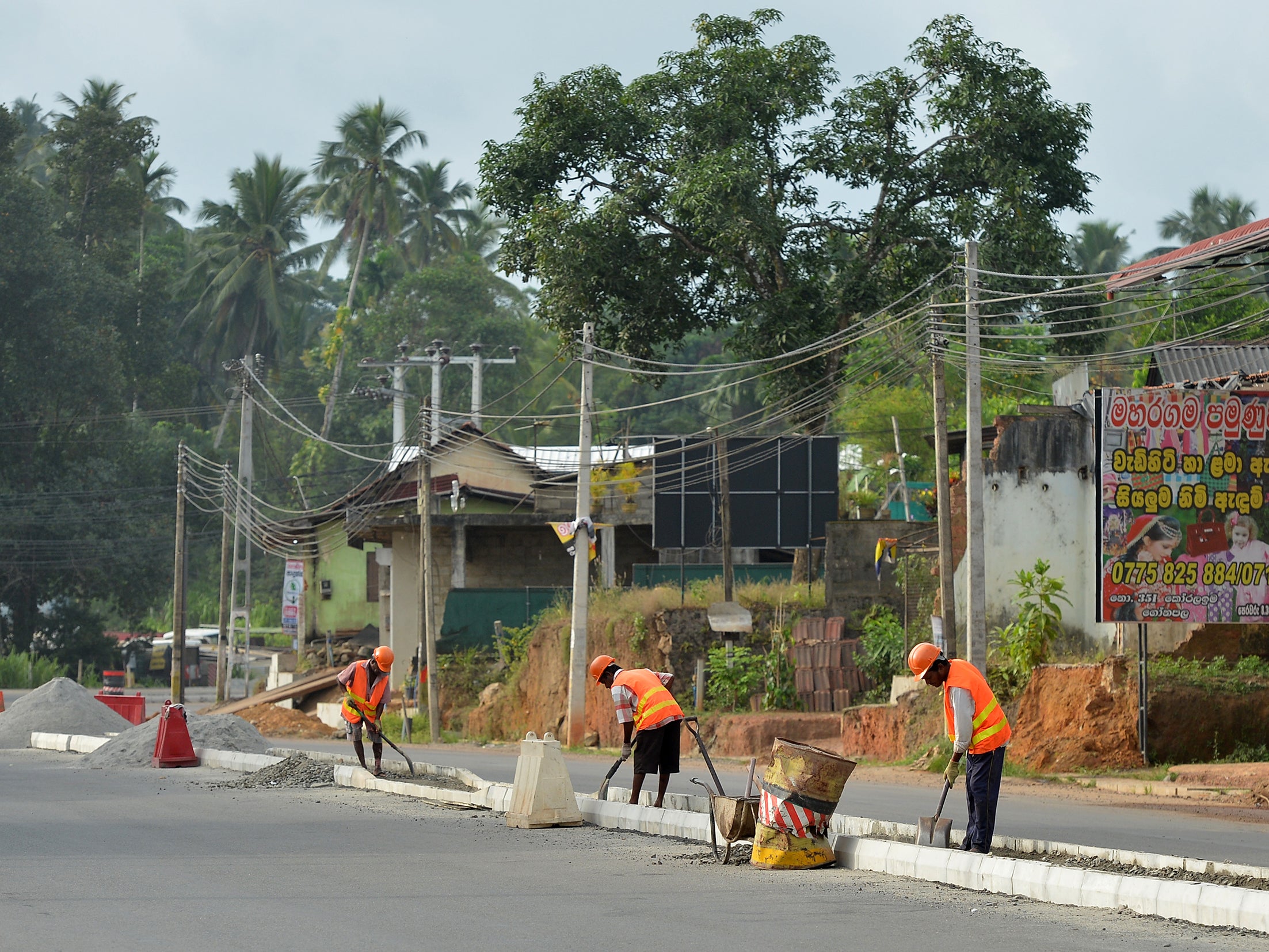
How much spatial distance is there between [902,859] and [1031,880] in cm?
120

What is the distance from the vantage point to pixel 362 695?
17.6 metres

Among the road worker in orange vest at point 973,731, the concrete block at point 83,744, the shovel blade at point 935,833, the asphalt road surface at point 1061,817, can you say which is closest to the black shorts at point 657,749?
the asphalt road surface at point 1061,817

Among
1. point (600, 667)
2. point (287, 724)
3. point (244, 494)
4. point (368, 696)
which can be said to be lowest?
point (287, 724)

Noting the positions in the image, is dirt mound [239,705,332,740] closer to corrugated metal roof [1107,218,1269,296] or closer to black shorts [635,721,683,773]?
corrugated metal roof [1107,218,1269,296]

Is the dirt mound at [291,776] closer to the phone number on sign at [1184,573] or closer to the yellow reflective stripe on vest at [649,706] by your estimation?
the yellow reflective stripe on vest at [649,706]

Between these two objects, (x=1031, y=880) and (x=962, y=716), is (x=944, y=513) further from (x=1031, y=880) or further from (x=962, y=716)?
(x=1031, y=880)

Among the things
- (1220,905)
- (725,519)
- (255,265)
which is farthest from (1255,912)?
(255,265)

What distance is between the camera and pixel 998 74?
30516mm

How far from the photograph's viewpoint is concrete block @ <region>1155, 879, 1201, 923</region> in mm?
8555

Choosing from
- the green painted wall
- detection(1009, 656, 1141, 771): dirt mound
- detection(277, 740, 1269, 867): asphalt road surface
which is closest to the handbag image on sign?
detection(1009, 656, 1141, 771): dirt mound

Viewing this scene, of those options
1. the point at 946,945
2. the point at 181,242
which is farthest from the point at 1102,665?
the point at 181,242

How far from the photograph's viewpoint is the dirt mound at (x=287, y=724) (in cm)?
3762

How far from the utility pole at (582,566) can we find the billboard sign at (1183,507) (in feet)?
35.3

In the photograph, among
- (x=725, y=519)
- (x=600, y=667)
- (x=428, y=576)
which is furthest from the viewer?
(x=428, y=576)
